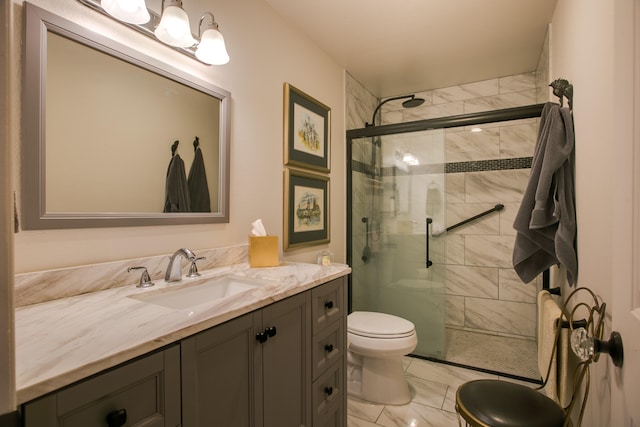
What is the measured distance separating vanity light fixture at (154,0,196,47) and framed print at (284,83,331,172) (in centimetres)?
83

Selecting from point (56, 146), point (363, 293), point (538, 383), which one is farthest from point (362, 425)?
point (56, 146)

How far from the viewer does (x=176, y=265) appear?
4.11 feet

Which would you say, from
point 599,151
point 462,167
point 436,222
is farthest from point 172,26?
point 462,167

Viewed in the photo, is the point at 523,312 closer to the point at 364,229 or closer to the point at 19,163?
the point at 364,229

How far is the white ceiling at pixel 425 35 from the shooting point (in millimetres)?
1917

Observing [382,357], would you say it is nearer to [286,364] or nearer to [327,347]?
[327,347]

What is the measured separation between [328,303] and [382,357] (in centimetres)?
72

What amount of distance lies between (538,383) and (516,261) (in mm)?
1226

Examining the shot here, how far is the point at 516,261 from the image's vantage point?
5.16 feet

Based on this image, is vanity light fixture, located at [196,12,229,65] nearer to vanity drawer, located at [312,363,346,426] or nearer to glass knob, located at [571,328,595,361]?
vanity drawer, located at [312,363,346,426]

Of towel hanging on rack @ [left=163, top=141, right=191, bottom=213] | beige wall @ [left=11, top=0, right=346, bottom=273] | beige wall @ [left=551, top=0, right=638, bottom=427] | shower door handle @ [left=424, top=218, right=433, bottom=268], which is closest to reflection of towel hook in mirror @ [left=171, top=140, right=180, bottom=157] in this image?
towel hanging on rack @ [left=163, top=141, right=191, bottom=213]

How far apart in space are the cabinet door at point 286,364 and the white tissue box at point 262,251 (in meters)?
0.43

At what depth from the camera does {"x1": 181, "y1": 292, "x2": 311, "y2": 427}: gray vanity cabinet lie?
83 centimetres

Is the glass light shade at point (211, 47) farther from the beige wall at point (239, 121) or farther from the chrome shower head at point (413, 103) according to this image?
the chrome shower head at point (413, 103)
